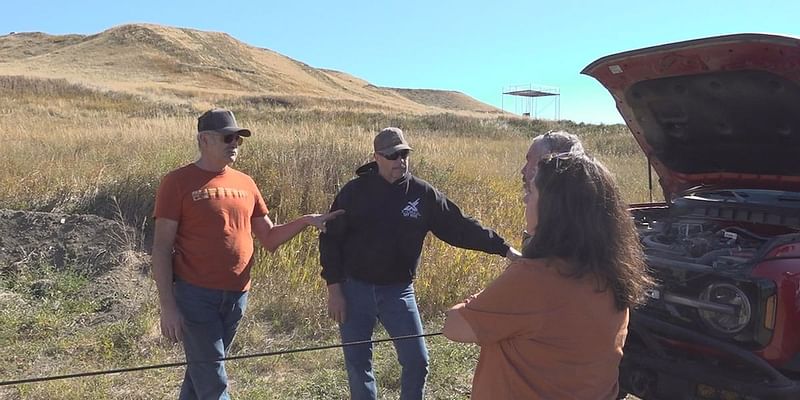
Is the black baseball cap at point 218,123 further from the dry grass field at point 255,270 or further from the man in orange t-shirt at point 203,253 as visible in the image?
the dry grass field at point 255,270

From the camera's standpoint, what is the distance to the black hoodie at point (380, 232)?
3342 mm

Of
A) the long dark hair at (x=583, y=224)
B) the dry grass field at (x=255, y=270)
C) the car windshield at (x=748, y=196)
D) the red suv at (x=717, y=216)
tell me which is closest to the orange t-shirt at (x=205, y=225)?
the dry grass field at (x=255, y=270)

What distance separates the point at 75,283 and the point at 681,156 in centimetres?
496

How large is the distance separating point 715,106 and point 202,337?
3.45 m

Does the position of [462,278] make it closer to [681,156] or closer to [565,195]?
[681,156]

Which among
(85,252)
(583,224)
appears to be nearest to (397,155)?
(583,224)

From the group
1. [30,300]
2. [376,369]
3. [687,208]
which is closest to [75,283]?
[30,300]

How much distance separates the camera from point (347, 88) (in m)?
80.2

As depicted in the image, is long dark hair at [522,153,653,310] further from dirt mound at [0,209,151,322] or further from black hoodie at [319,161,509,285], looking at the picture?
dirt mound at [0,209,151,322]

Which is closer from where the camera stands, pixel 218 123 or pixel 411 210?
pixel 218 123

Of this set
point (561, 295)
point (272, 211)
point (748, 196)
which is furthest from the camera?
point (272, 211)

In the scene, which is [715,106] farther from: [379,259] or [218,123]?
[218,123]

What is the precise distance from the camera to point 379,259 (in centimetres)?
334

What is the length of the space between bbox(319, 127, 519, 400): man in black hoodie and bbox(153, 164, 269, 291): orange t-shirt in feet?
1.68
